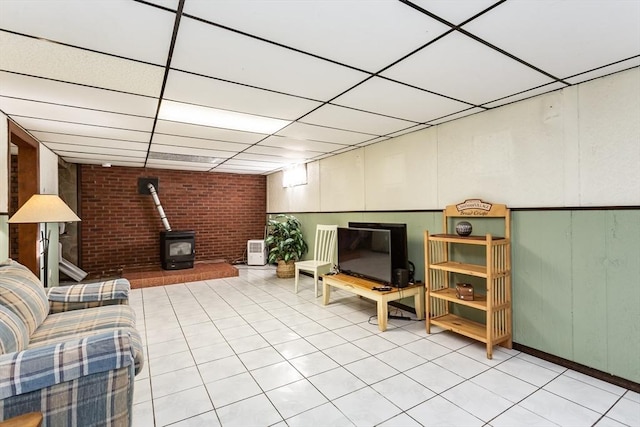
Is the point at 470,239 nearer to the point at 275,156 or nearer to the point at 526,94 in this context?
the point at 526,94

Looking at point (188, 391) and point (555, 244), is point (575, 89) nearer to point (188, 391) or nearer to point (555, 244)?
point (555, 244)

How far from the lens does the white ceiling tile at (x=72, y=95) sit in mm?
2343

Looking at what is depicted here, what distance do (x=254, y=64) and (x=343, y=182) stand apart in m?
3.31

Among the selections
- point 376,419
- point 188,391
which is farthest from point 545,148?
point 188,391

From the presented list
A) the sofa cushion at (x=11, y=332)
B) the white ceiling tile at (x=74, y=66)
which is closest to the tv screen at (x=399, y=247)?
the white ceiling tile at (x=74, y=66)

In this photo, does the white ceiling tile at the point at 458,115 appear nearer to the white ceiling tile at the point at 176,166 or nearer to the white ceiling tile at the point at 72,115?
the white ceiling tile at the point at 72,115

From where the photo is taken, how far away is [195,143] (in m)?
4.49

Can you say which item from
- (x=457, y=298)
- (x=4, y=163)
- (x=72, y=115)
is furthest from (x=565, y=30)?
(x=4, y=163)

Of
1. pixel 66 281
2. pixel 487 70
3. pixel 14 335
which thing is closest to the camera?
pixel 14 335

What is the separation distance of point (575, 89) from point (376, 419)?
2941 mm

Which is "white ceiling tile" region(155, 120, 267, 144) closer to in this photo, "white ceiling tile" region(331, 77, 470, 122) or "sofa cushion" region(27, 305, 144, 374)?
"white ceiling tile" region(331, 77, 470, 122)

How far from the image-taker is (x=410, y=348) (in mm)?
2988

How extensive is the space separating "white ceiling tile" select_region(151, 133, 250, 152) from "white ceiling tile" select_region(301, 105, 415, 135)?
162cm

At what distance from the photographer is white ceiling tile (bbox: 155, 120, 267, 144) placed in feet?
11.7
